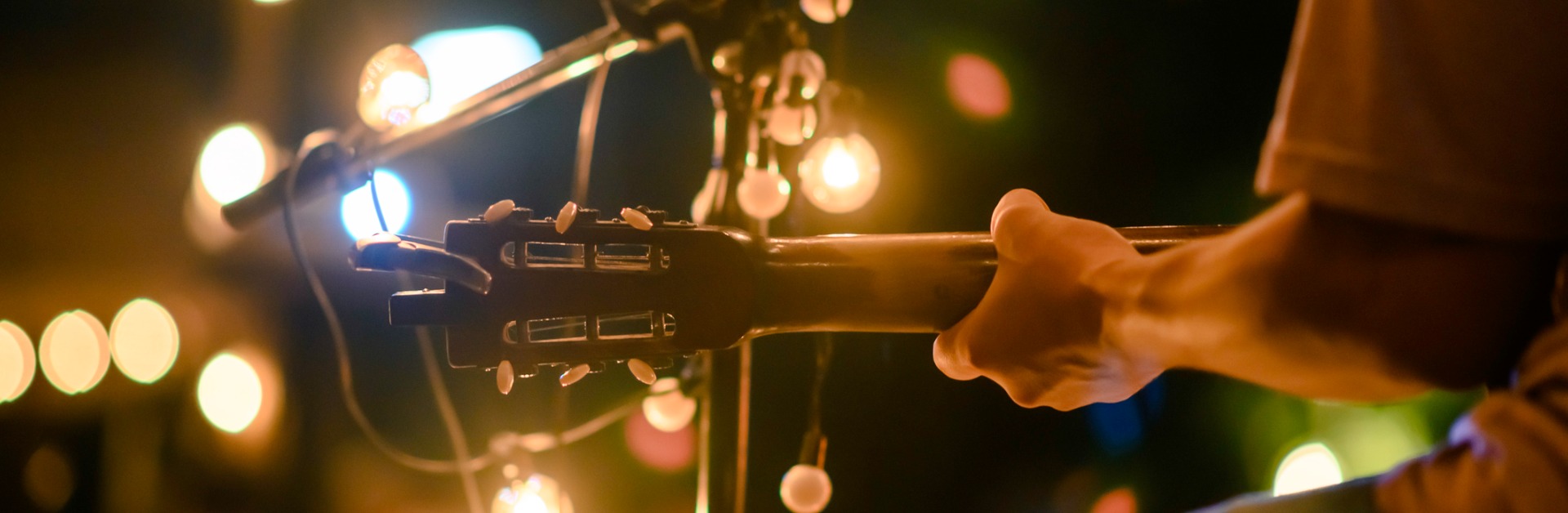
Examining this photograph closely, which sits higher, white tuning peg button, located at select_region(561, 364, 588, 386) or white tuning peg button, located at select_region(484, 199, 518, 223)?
white tuning peg button, located at select_region(484, 199, 518, 223)

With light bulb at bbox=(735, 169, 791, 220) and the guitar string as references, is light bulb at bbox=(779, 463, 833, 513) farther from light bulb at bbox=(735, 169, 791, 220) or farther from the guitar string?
the guitar string

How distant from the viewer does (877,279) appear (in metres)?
0.67

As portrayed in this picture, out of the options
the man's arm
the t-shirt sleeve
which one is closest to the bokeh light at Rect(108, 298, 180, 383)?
the man's arm

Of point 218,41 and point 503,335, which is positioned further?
point 218,41

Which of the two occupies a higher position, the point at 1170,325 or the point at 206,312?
the point at 1170,325

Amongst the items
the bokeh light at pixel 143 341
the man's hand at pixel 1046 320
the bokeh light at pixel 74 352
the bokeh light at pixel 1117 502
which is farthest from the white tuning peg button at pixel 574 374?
the bokeh light at pixel 74 352

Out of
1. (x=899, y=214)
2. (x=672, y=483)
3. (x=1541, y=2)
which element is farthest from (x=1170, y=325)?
(x=672, y=483)

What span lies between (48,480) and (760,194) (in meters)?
2.44

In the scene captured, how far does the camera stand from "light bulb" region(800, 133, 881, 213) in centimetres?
105

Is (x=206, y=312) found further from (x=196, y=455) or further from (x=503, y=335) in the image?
(x=503, y=335)

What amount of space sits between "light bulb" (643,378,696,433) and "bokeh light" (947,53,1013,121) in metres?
0.85

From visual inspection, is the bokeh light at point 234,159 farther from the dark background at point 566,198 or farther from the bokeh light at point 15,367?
the bokeh light at point 15,367

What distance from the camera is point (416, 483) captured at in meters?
1.74

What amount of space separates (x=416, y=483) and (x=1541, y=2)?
2046 mm
